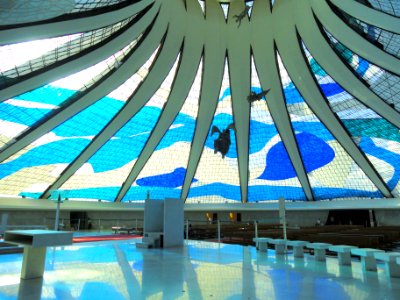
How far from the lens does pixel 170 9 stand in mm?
17828

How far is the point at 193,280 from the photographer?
631 centimetres

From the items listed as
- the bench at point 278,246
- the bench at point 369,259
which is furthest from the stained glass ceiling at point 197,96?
the bench at point 369,259

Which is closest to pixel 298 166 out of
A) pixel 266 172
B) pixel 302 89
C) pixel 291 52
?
pixel 266 172

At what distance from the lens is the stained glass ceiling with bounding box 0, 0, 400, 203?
15.2 metres

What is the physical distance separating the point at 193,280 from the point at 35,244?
3.03 metres

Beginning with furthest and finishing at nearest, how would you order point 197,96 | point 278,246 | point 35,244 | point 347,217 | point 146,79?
point 347,217 → point 197,96 → point 146,79 → point 278,246 → point 35,244

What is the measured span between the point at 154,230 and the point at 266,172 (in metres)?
16.9

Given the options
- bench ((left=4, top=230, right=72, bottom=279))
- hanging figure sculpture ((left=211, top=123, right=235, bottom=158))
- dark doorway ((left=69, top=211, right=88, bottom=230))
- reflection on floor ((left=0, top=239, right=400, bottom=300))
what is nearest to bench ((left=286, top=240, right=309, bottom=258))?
reflection on floor ((left=0, top=239, right=400, bottom=300))

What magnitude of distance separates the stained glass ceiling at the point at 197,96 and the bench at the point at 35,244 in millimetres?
6918

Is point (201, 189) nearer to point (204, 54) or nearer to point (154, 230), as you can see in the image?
point (204, 54)

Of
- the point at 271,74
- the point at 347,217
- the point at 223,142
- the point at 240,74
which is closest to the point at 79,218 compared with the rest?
the point at 223,142

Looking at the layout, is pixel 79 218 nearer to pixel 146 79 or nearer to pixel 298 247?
pixel 146 79

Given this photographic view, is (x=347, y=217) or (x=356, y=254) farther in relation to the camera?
(x=347, y=217)

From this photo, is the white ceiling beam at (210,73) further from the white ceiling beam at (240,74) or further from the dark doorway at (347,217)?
the dark doorway at (347,217)
